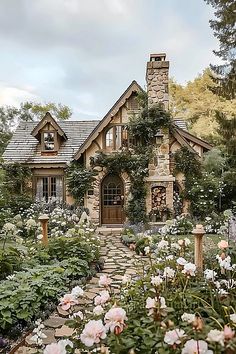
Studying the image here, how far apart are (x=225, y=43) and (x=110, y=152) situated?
6607 millimetres

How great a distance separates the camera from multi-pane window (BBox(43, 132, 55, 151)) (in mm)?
16656

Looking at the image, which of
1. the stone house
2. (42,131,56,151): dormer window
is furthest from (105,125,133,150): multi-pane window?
(42,131,56,151): dormer window

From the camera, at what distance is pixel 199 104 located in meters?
26.2

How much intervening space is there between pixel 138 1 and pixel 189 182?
7.92 meters

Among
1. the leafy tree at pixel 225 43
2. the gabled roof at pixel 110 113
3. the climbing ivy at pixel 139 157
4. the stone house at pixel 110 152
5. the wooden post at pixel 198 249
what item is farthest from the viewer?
the gabled roof at pixel 110 113

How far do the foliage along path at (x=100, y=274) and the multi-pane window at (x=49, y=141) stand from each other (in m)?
5.57

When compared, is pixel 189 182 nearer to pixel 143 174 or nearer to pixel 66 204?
pixel 143 174

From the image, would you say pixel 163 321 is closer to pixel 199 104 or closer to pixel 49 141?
pixel 49 141

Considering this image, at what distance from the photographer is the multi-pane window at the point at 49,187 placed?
16.2m

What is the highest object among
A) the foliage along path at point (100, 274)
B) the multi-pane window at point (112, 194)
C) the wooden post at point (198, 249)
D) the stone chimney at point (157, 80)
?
the stone chimney at point (157, 80)

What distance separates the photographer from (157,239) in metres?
9.09

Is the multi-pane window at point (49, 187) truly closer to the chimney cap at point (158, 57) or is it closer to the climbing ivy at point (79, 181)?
the climbing ivy at point (79, 181)

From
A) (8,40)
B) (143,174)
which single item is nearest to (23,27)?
(8,40)

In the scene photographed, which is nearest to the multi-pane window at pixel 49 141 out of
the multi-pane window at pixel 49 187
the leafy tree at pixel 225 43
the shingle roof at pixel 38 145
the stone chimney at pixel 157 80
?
the shingle roof at pixel 38 145
